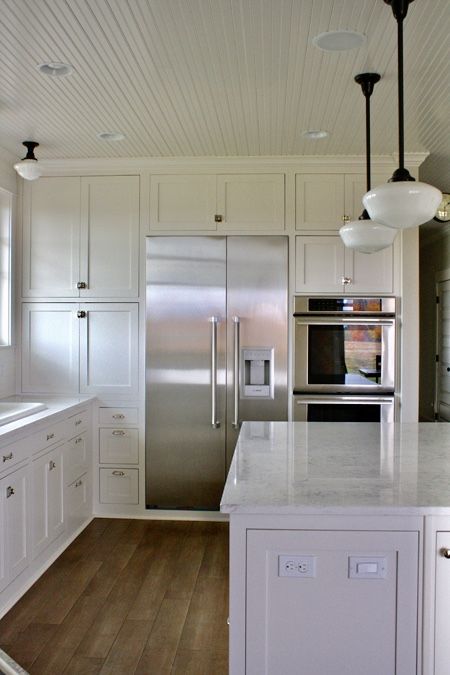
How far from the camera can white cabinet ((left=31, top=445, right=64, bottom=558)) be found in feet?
9.89

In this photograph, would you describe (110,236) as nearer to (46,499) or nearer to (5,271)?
(5,271)

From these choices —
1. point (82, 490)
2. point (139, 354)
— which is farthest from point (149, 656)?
point (139, 354)

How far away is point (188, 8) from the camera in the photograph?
2.05 meters

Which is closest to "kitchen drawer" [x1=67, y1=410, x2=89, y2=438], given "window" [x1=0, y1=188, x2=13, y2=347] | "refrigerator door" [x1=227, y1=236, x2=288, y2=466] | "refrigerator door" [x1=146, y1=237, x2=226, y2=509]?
"refrigerator door" [x1=146, y1=237, x2=226, y2=509]

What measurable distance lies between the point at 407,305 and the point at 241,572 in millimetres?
2685

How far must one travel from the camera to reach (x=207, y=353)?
3.91m

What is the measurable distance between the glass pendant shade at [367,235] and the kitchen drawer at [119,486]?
2.43 meters

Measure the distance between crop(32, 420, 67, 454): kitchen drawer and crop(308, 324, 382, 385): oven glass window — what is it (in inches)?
66.3

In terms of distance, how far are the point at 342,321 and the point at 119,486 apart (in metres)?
1.96

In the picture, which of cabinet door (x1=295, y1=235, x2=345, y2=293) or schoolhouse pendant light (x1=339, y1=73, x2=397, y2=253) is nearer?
schoolhouse pendant light (x1=339, y1=73, x2=397, y2=253)

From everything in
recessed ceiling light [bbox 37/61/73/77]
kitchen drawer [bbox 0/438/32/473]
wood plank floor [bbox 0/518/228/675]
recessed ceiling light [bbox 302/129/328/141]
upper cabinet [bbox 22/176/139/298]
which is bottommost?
wood plank floor [bbox 0/518/228/675]

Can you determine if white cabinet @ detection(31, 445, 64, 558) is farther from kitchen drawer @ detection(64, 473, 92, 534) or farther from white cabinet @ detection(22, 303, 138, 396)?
white cabinet @ detection(22, 303, 138, 396)

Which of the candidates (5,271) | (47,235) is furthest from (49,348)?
(47,235)

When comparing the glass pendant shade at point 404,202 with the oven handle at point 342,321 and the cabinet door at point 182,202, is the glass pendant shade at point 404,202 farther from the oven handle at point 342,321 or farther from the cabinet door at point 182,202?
the cabinet door at point 182,202
